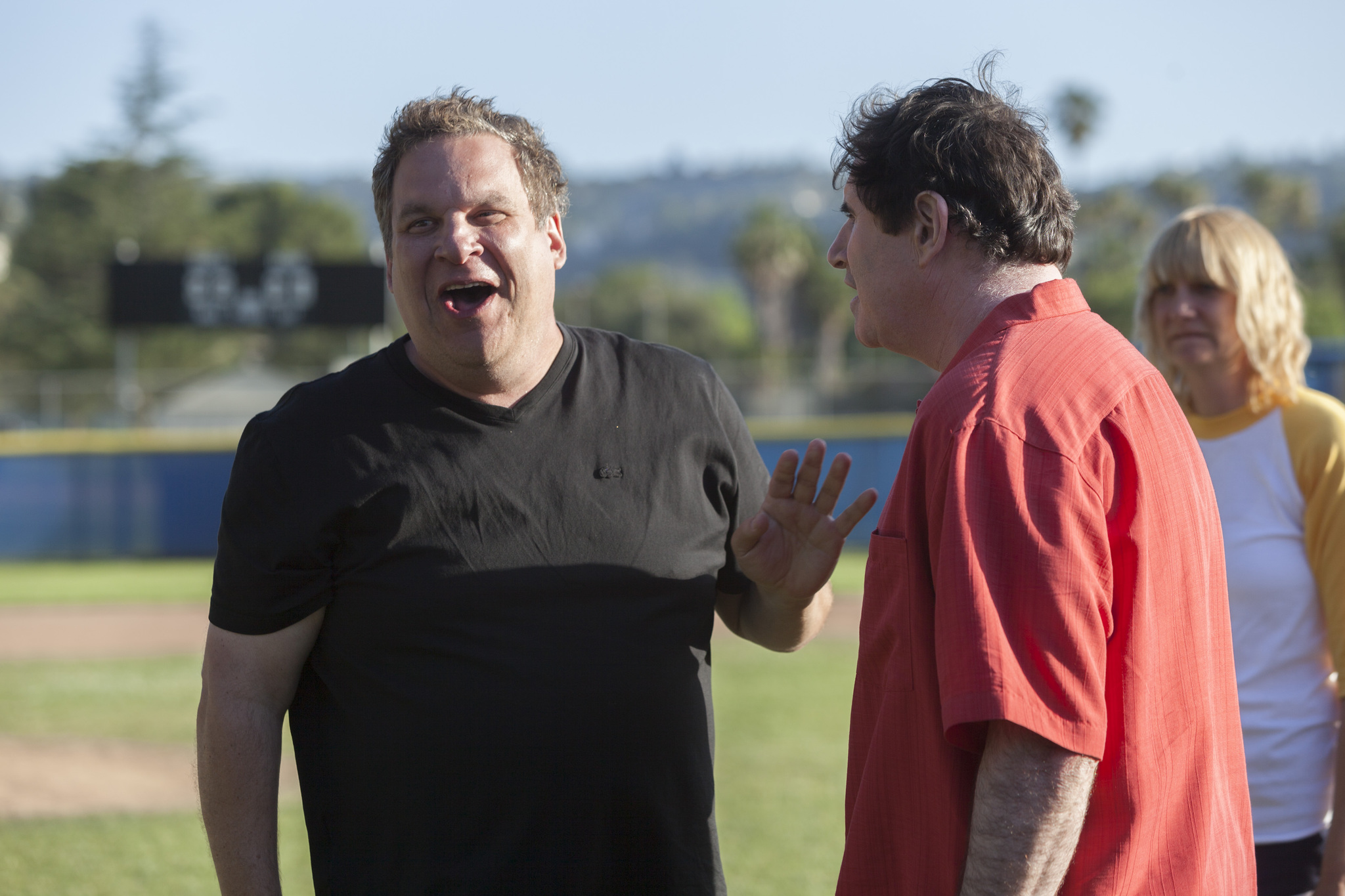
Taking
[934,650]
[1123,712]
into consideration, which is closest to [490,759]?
[934,650]

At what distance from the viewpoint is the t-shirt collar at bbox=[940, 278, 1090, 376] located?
1780 mm

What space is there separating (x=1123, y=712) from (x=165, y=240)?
6573cm

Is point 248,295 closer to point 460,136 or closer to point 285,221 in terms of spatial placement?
point 460,136

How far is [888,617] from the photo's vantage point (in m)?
1.76

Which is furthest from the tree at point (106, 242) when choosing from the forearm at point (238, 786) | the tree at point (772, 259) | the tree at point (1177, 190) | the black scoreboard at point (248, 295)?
the forearm at point (238, 786)

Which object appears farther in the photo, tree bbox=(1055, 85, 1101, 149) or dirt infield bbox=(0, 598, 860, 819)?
tree bbox=(1055, 85, 1101, 149)

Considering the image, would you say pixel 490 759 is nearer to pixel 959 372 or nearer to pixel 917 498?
pixel 917 498

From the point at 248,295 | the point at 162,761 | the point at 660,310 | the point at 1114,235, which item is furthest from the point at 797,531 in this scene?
the point at 660,310

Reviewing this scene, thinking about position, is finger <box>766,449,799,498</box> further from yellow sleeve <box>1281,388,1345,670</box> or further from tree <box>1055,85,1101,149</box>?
tree <box>1055,85,1101,149</box>

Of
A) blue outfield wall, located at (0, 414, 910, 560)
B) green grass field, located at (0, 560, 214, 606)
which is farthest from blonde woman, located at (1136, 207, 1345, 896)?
blue outfield wall, located at (0, 414, 910, 560)

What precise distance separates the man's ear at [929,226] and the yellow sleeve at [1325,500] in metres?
1.40

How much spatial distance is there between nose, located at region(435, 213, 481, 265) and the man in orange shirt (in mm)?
828

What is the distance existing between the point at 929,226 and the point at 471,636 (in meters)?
1.15

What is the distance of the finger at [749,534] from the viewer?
2.40 meters
